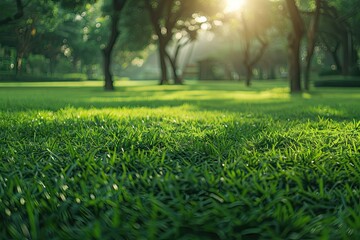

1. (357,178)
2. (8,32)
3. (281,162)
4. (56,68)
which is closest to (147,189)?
(281,162)

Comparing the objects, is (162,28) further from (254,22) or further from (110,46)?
(110,46)

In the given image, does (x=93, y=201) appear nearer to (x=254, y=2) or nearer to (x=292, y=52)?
(x=292, y=52)

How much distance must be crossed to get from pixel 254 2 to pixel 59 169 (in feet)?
99.0

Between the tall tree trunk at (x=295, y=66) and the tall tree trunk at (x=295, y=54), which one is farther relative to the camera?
the tall tree trunk at (x=295, y=66)

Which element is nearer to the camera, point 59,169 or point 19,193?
point 19,193

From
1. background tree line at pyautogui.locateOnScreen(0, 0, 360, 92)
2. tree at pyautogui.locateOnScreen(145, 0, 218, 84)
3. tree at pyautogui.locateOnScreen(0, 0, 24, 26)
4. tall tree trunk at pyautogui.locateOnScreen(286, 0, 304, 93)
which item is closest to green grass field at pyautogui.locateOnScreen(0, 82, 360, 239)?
background tree line at pyautogui.locateOnScreen(0, 0, 360, 92)

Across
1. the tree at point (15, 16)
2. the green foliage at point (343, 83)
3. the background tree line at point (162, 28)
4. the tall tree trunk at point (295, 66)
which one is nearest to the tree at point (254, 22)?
the background tree line at point (162, 28)

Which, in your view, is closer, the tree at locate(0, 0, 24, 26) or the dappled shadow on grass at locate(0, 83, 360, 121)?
the dappled shadow on grass at locate(0, 83, 360, 121)

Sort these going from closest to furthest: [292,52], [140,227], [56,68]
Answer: [140,227] < [292,52] < [56,68]

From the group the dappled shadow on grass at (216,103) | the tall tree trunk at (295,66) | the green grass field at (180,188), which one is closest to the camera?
the green grass field at (180,188)

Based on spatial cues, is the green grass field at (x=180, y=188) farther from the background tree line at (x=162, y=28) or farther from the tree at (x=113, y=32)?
the tree at (x=113, y=32)

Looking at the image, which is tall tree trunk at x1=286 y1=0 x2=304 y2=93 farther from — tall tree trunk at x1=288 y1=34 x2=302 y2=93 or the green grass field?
the green grass field

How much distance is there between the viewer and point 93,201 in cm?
195

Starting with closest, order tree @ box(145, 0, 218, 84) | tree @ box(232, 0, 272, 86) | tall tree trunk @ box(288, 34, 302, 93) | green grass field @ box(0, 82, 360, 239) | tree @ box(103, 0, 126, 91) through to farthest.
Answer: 1. green grass field @ box(0, 82, 360, 239)
2. tall tree trunk @ box(288, 34, 302, 93)
3. tree @ box(103, 0, 126, 91)
4. tree @ box(232, 0, 272, 86)
5. tree @ box(145, 0, 218, 84)
